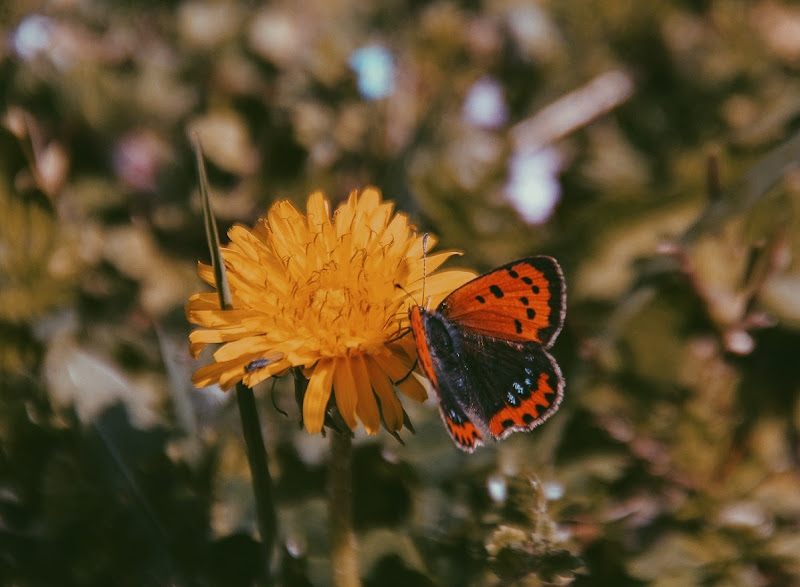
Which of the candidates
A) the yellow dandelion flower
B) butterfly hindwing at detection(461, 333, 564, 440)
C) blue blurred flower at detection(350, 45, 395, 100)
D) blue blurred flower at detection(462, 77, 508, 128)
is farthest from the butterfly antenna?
blue blurred flower at detection(462, 77, 508, 128)

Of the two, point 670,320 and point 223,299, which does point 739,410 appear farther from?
point 223,299

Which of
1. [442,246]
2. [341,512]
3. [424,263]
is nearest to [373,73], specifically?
[442,246]

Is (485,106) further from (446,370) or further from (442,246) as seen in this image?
(446,370)

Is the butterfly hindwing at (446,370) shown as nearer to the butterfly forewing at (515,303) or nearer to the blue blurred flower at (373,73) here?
the butterfly forewing at (515,303)

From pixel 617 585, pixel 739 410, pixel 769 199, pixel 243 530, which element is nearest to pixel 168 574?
pixel 243 530

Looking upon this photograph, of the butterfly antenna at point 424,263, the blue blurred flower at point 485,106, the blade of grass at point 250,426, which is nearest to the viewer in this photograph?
the blade of grass at point 250,426

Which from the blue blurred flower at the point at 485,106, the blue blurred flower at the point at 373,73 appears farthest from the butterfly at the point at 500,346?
the blue blurred flower at the point at 485,106
